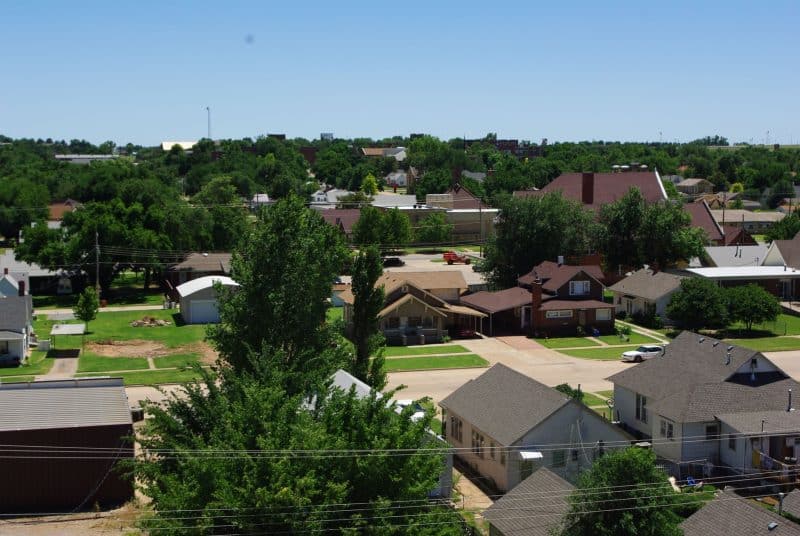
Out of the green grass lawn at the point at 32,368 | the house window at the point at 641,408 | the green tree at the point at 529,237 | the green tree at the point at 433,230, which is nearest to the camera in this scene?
the house window at the point at 641,408

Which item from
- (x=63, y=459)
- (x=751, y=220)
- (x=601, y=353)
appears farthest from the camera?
(x=751, y=220)

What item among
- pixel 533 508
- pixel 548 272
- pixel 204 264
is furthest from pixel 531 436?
pixel 204 264

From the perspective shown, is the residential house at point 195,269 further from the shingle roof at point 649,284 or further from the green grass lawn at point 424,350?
the shingle roof at point 649,284

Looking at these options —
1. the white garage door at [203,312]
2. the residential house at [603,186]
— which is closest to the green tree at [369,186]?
the residential house at [603,186]

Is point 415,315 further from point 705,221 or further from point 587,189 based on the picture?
point 705,221

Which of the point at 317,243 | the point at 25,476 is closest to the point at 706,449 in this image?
the point at 317,243

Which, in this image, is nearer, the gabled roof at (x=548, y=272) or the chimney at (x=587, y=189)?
the gabled roof at (x=548, y=272)
